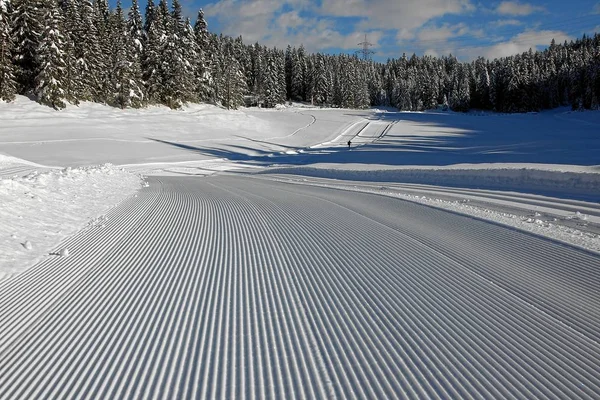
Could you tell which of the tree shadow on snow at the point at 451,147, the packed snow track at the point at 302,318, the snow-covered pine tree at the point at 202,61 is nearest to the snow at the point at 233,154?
the tree shadow on snow at the point at 451,147

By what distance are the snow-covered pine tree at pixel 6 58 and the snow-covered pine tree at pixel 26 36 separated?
2.90 ft

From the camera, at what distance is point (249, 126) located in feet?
187

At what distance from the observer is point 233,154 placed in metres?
40.7

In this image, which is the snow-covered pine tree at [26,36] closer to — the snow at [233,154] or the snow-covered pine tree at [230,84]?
the snow at [233,154]

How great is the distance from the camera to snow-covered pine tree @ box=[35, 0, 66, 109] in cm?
4125

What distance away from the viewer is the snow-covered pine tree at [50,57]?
1624 inches

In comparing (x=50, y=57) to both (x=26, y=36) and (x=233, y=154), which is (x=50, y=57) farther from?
(x=233, y=154)

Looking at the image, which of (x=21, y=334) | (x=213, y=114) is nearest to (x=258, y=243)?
(x=21, y=334)

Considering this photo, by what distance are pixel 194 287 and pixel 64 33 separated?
50.5 metres

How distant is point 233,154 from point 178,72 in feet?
71.2

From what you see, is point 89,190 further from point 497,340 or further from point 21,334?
point 497,340

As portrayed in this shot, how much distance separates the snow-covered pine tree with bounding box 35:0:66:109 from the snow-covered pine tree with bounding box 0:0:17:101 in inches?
88.3

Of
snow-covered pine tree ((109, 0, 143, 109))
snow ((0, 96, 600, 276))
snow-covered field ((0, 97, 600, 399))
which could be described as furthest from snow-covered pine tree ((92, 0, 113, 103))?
snow-covered field ((0, 97, 600, 399))

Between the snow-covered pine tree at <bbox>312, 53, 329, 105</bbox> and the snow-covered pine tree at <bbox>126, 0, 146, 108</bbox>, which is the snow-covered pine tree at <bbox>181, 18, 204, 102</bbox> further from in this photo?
the snow-covered pine tree at <bbox>312, 53, 329, 105</bbox>
